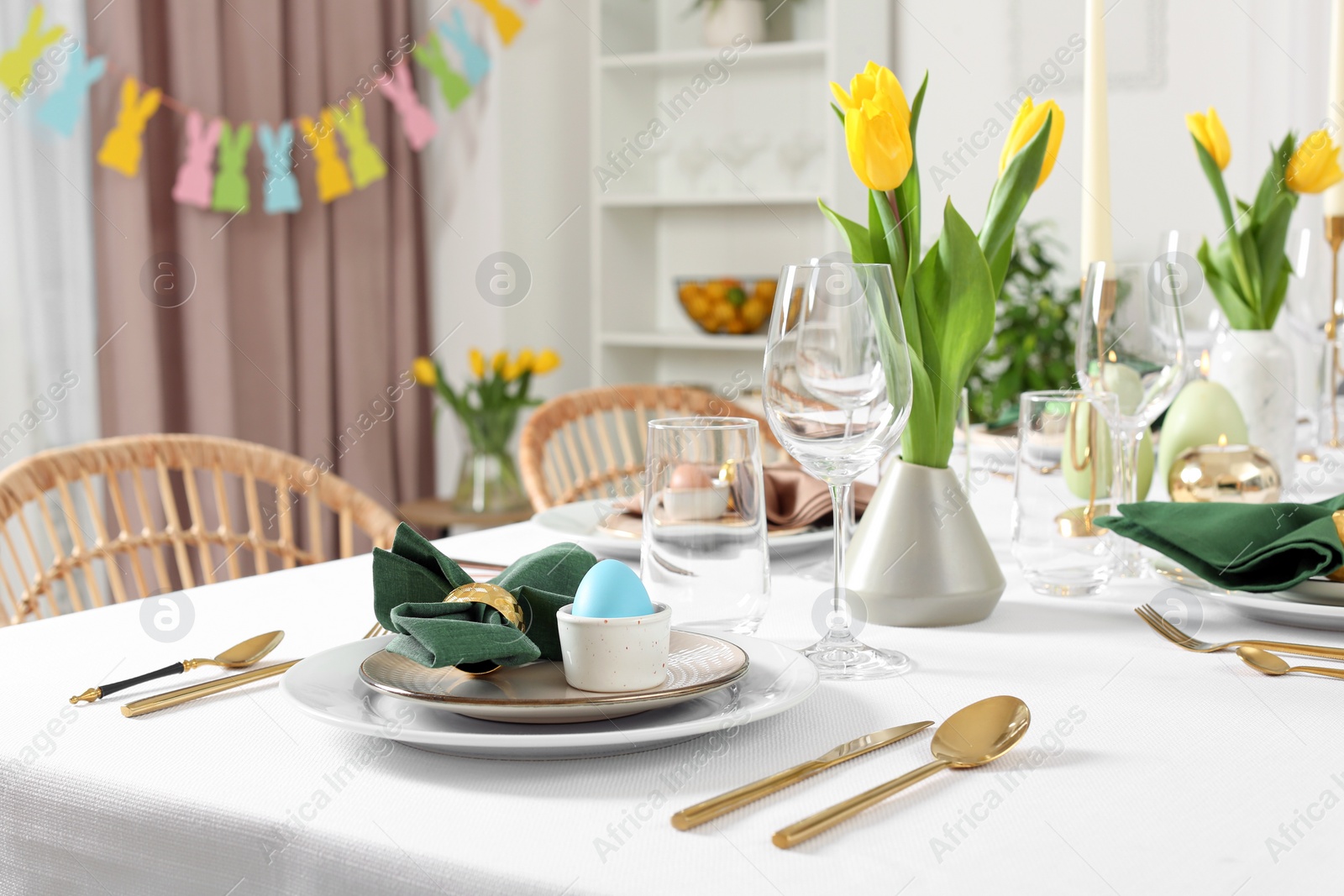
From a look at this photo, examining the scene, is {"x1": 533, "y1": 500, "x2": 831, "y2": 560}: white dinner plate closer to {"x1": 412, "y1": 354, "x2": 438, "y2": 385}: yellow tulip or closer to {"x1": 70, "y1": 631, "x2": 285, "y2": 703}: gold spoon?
{"x1": 70, "y1": 631, "x2": 285, "y2": 703}: gold spoon

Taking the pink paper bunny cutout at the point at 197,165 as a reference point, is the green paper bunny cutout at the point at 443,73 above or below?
above

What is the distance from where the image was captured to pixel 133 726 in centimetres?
59

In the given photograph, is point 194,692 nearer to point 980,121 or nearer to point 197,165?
point 197,165

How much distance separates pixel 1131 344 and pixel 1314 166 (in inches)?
26.5

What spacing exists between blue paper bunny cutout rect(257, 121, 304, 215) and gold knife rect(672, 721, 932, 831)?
2.31 metres

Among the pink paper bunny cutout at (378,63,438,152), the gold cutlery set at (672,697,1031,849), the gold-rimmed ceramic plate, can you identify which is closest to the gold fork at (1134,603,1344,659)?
the gold cutlery set at (672,697,1031,849)

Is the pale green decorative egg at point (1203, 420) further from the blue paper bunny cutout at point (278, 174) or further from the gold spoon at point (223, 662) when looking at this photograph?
the blue paper bunny cutout at point (278, 174)

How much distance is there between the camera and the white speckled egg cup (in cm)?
56

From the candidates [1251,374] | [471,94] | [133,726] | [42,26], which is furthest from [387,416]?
[133,726]

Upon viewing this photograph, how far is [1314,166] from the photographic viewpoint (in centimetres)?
139

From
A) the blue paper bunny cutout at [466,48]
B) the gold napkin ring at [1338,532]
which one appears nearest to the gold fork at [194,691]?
the gold napkin ring at [1338,532]

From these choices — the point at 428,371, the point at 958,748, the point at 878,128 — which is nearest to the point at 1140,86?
the point at 428,371

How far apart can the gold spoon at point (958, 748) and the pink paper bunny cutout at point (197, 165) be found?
2.18m

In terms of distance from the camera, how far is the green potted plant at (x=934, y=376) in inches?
→ 31.3
